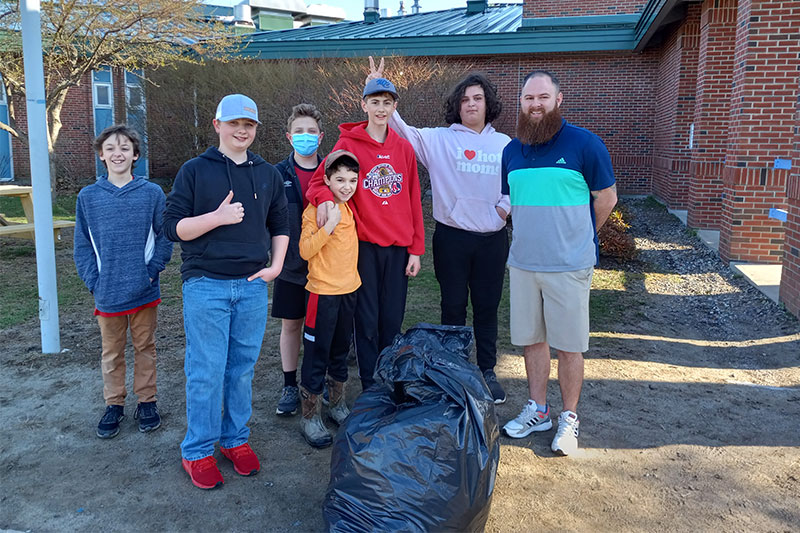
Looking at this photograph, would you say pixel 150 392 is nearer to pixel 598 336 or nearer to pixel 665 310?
pixel 598 336

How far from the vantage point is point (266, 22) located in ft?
109

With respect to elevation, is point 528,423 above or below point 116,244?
below

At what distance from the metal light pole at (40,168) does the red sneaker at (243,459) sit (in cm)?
251

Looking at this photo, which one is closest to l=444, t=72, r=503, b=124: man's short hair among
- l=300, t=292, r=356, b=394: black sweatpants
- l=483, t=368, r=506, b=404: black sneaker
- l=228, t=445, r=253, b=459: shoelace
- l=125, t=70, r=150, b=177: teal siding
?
l=300, t=292, r=356, b=394: black sweatpants

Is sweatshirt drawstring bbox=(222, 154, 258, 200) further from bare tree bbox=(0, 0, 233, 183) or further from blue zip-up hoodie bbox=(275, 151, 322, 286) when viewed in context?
bare tree bbox=(0, 0, 233, 183)

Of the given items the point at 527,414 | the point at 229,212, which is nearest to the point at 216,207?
the point at 229,212

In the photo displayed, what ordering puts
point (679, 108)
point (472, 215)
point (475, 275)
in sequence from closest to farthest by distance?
1. point (472, 215)
2. point (475, 275)
3. point (679, 108)

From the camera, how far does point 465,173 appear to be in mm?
3854

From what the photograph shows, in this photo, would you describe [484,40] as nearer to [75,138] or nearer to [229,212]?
[75,138]

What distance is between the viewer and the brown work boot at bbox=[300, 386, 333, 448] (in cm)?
341

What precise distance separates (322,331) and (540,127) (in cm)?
157

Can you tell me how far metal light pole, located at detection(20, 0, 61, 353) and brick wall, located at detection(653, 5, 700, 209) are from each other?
38.7ft

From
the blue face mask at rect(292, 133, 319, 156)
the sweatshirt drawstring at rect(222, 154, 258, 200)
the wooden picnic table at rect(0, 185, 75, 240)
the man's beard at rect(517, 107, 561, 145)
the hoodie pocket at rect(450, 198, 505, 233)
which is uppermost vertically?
the man's beard at rect(517, 107, 561, 145)

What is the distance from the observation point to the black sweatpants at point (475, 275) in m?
3.90
